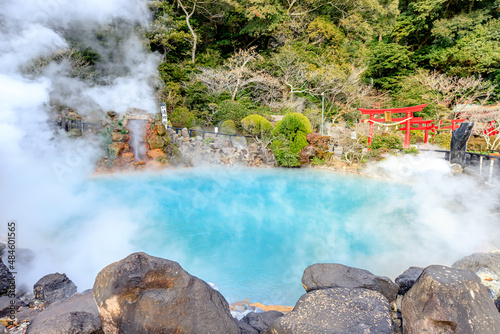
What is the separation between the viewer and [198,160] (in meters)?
12.0

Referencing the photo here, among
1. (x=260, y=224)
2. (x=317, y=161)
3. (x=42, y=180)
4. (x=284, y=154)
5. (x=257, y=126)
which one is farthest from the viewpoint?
(x=257, y=126)

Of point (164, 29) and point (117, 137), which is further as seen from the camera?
point (164, 29)

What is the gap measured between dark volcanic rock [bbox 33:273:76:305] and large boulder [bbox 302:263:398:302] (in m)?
2.46

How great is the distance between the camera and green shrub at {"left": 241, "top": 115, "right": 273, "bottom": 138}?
1284 centimetres

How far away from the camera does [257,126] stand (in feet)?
42.6

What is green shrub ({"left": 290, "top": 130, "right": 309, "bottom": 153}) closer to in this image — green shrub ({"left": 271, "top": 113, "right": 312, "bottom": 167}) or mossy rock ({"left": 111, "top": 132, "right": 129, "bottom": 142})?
green shrub ({"left": 271, "top": 113, "right": 312, "bottom": 167})

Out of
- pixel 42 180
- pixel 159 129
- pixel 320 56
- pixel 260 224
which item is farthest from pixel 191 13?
pixel 260 224

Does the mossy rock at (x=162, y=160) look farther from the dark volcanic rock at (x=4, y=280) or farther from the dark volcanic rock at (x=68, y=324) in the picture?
the dark volcanic rock at (x=68, y=324)

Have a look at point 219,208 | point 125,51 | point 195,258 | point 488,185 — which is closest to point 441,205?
point 488,185

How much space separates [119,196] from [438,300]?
6.70m

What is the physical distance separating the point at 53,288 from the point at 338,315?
9.26 feet

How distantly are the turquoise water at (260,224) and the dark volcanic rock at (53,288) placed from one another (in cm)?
138

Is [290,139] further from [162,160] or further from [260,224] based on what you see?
[260,224]

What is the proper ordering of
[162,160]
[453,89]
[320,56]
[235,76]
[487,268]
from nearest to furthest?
[487,268]
[162,160]
[235,76]
[453,89]
[320,56]
